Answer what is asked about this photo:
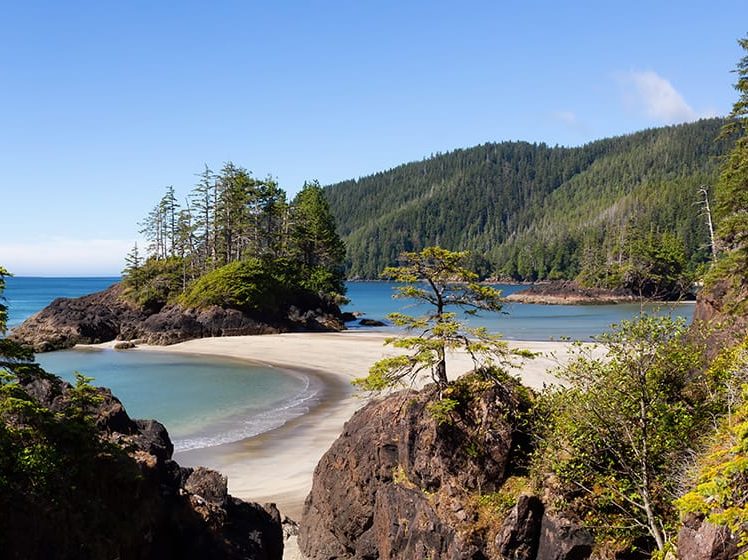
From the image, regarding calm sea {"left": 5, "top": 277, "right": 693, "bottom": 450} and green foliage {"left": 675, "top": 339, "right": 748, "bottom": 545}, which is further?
calm sea {"left": 5, "top": 277, "right": 693, "bottom": 450}

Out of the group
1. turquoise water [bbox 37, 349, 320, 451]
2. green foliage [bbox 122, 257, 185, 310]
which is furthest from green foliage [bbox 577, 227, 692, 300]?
turquoise water [bbox 37, 349, 320, 451]

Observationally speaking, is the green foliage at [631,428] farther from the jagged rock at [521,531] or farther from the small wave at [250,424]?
the small wave at [250,424]

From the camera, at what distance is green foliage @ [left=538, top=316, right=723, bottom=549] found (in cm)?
1167

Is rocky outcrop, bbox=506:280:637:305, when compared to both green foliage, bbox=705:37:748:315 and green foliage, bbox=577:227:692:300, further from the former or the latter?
green foliage, bbox=705:37:748:315

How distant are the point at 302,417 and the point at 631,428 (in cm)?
1939

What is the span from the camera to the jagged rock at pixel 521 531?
12.1 metres

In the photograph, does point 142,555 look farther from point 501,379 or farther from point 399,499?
point 501,379

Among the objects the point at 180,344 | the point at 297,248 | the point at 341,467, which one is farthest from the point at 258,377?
the point at 297,248

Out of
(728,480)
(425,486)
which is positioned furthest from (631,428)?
(728,480)

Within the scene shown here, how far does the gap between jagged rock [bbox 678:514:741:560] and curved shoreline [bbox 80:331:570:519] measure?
148 inches

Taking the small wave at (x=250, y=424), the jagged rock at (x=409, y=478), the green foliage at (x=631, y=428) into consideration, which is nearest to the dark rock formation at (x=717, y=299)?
the green foliage at (x=631, y=428)

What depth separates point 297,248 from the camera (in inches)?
3086

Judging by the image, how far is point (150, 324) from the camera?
60250 millimetres

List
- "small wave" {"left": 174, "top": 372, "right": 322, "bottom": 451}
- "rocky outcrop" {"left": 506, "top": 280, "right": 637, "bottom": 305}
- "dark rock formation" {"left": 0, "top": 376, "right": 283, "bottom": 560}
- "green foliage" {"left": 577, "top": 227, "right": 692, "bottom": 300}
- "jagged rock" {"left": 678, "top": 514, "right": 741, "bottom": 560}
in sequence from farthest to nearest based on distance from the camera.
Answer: "rocky outcrop" {"left": 506, "top": 280, "right": 637, "bottom": 305} < "green foliage" {"left": 577, "top": 227, "right": 692, "bottom": 300} < "small wave" {"left": 174, "top": 372, "right": 322, "bottom": 451} < "dark rock formation" {"left": 0, "top": 376, "right": 283, "bottom": 560} < "jagged rock" {"left": 678, "top": 514, "right": 741, "bottom": 560}
